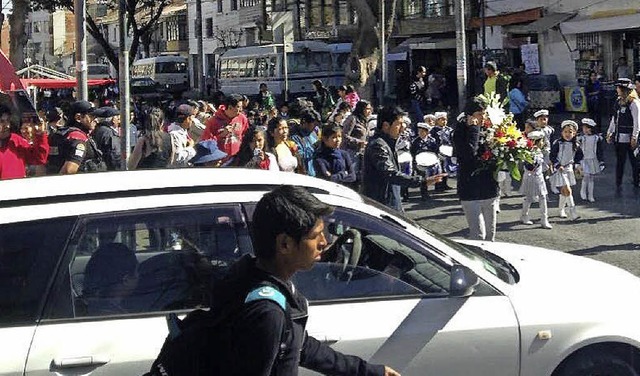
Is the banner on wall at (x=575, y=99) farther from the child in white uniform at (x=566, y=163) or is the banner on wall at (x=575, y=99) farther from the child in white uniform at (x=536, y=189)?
the child in white uniform at (x=536, y=189)

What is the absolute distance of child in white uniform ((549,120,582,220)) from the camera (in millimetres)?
12703

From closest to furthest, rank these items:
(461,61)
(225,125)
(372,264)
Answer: (372,264)
(225,125)
(461,61)

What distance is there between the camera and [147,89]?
43656 millimetres

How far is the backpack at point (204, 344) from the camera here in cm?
279

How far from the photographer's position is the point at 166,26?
65.4 meters

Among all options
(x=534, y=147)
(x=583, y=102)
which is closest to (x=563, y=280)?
(x=534, y=147)

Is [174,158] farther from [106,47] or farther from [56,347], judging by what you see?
[106,47]

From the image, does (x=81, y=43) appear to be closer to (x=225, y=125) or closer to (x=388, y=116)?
(x=225, y=125)

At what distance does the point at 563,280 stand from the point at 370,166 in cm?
386

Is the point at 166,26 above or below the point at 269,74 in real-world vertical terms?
above

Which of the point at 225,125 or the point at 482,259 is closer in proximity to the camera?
the point at 482,259

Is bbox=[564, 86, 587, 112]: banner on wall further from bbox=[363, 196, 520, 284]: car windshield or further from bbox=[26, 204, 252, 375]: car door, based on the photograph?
bbox=[26, 204, 252, 375]: car door

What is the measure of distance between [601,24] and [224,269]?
25649 mm

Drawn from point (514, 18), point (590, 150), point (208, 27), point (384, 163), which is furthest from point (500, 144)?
point (208, 27)
